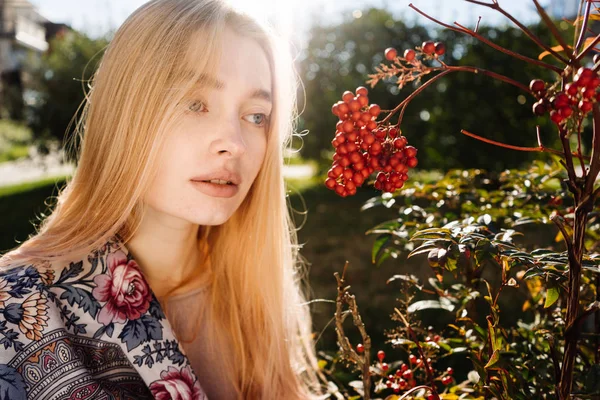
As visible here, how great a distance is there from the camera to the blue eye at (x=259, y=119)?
1.63m

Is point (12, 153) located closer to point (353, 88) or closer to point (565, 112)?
point (353, 88)

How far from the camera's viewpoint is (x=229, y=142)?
1475 millimetres

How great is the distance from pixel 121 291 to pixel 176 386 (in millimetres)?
303

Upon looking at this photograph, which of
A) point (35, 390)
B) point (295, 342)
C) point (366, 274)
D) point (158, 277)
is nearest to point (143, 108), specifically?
point (158, 277)

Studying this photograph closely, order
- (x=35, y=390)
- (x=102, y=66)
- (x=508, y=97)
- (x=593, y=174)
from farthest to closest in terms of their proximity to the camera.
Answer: (x=508, y=97) → (x=102, y=66) → (x=35, y=390) → (x=593, y=174)

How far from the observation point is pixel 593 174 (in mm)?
752

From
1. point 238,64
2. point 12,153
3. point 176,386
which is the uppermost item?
point 12,153

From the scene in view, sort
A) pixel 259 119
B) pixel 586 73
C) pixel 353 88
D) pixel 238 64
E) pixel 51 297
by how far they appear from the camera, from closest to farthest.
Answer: pixel 586 73
pixel 51 297
pixel 238 64
pixel 259 119
pixel 353 88

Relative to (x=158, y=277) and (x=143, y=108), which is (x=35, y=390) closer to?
(x=158, y=277)

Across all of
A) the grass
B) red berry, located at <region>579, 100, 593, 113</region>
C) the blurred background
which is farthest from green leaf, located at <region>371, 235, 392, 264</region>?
the grass

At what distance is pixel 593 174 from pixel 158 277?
1402 mm

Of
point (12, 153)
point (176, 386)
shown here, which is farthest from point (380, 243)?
point (12, 153)

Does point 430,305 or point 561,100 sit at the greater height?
point 561,100

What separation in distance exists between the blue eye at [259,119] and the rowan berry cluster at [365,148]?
0.66 m
